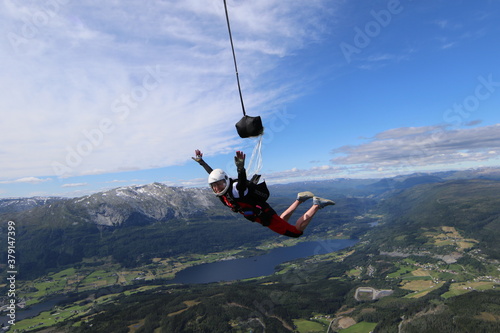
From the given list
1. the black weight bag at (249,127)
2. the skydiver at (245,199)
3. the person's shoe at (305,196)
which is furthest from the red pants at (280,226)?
the black weight bag at (249,127)

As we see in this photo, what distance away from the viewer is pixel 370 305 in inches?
4350

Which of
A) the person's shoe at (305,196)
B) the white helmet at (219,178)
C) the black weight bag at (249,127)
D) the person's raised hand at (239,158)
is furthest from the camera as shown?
the person's shoe at (305,196)

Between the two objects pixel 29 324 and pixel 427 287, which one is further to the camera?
pixel 427 287

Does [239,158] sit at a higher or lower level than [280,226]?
higher

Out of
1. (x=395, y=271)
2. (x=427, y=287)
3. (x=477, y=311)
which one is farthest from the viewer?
(x=395, y=271)

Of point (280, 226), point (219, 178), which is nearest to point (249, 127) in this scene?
point (219, 178)

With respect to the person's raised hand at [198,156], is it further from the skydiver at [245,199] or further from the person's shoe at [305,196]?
the person's shoe at [305,196]

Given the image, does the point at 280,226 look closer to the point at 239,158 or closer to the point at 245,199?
the point at 245,199

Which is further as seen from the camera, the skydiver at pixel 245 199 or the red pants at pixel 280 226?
the red pants at pixel 280 226

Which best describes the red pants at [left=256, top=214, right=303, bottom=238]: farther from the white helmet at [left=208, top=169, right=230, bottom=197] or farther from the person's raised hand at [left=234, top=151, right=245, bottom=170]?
the person's raised hand at [left=234, top=151, right=245, bottom=170]

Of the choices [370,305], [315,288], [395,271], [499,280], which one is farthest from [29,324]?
[499,280]

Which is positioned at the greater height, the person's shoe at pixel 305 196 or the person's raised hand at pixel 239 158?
the person's raised hand at pixel 239 158

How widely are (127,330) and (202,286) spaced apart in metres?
52.1

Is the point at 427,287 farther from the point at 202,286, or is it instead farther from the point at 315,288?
the point at 202,286
